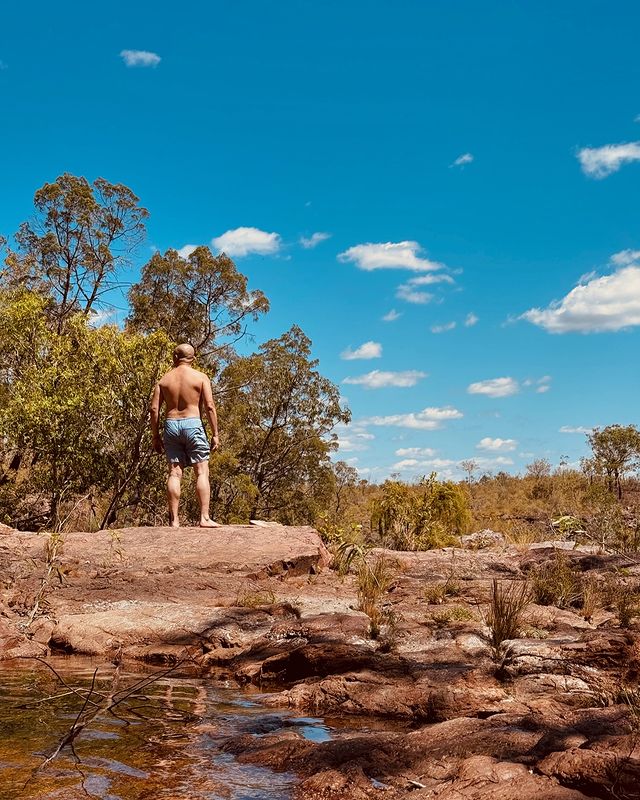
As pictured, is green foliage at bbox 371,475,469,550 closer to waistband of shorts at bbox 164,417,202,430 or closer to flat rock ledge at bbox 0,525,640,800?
flat rock ledge at bbox 0,525,640,800

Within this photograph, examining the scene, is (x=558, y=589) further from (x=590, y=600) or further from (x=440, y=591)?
(x=440, y=591)

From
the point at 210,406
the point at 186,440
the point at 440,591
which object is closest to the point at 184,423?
the point at 186,440

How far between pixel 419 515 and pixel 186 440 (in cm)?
624

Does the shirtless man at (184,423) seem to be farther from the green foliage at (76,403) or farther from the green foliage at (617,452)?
the green foliage at (617,452)

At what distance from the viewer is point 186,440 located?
1067cm

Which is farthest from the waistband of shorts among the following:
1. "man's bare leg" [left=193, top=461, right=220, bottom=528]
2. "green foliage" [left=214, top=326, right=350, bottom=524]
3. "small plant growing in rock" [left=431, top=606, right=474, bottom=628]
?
"green foliage" [left=214, top=326, right=350, bottom=524]

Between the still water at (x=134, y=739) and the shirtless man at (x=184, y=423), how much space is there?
4.59 m

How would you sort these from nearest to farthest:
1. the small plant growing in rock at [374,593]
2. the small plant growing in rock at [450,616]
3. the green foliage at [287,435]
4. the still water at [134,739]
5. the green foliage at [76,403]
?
1. the still water at [134,739]
2. the small plant growing in rock at [374,593]
3. the small plant growing in rock at [450,616]
4. the green foliage at [76,403]
5. the green foliage at [287,435]

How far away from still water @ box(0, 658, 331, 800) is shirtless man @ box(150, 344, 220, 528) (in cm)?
459

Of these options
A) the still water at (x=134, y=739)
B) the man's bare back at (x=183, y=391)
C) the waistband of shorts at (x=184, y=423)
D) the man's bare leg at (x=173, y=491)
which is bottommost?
the still water at (x=134, y=739)

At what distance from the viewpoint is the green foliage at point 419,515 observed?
583 inches

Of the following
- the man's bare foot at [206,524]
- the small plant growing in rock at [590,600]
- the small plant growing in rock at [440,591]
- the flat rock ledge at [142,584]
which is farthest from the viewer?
the man's bare foot at [206,524]

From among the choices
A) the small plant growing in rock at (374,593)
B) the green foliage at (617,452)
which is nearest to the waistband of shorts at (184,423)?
the small plant growing in rock at (374,593)

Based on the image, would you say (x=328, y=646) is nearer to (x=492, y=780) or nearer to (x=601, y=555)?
(x=492, y=780)
